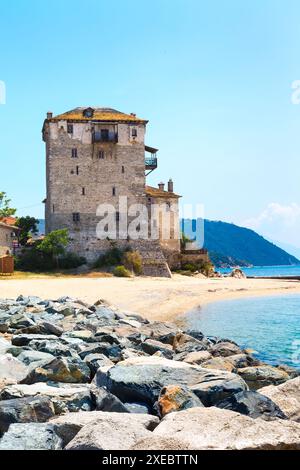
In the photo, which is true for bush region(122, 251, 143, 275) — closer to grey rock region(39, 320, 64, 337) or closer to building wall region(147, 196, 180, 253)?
building wall region(147, 196, 180, 253)

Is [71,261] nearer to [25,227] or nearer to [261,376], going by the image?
[25,227]

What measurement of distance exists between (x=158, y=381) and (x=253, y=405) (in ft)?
4.87

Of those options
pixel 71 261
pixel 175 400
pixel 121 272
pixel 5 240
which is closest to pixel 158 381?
pixel 175 400

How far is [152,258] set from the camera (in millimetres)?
49469

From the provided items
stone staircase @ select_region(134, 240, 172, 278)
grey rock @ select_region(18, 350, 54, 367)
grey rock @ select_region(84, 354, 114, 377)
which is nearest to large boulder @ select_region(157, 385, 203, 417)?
grey rock @ select_region(84, 354, 114, 377)

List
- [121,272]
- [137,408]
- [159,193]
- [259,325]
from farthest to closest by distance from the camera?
1. [159,193]
2. [121,272]
3. [259,325]
4. [137,408]

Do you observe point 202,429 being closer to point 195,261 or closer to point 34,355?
point 34,355

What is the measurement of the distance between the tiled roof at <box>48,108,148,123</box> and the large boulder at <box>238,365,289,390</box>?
139 ft

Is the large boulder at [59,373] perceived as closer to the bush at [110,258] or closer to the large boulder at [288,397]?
the large boulder at [288,397]

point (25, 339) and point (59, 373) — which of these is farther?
point (25, 339)

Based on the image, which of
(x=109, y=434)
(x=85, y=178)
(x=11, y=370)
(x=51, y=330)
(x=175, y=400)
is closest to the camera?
(x=109, y=434)

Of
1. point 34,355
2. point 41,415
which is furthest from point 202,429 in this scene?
point 34,355

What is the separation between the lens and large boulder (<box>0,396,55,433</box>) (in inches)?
234

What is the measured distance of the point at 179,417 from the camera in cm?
561
